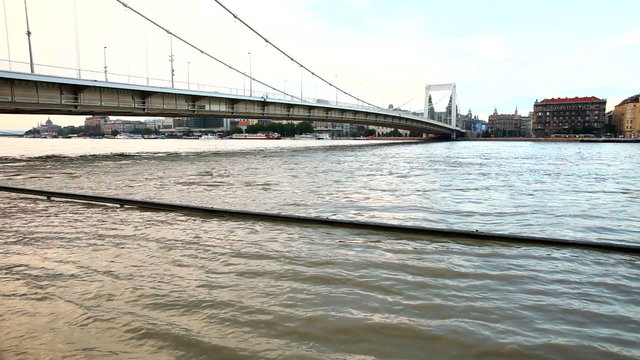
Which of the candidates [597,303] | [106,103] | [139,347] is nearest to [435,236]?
[597,303]

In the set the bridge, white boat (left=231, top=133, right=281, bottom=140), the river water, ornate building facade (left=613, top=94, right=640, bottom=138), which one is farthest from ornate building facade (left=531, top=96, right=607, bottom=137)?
the river water

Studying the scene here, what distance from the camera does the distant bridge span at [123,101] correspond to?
98.0 ft

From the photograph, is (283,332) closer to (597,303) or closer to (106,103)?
(597,303)

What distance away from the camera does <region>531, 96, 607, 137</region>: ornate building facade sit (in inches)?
6270

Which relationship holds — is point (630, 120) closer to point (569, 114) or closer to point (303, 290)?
point (569, 114)

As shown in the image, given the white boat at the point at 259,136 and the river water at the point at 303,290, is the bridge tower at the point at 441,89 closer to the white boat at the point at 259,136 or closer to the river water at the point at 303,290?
the white boat at the point at 259,136

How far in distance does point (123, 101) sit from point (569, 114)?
554 ft

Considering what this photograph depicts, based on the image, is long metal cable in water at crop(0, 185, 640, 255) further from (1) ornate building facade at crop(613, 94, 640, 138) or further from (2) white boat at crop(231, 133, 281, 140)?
(1) ornate building facade at crop(613, 94, 640, 138)

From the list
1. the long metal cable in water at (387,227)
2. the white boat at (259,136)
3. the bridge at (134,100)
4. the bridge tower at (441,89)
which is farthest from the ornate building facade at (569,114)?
the long metal cable in water at (387,227)

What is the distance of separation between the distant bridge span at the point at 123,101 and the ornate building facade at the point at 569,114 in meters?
135

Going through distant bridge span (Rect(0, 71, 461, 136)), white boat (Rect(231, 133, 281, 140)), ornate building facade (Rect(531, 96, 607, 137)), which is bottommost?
white boat (Rect(231, 133, 281, 140))

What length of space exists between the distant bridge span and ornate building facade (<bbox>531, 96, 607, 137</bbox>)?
13451 cm

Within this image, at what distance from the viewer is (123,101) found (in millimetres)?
36719

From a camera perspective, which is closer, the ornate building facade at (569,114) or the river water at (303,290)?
the river water at (303,290)
